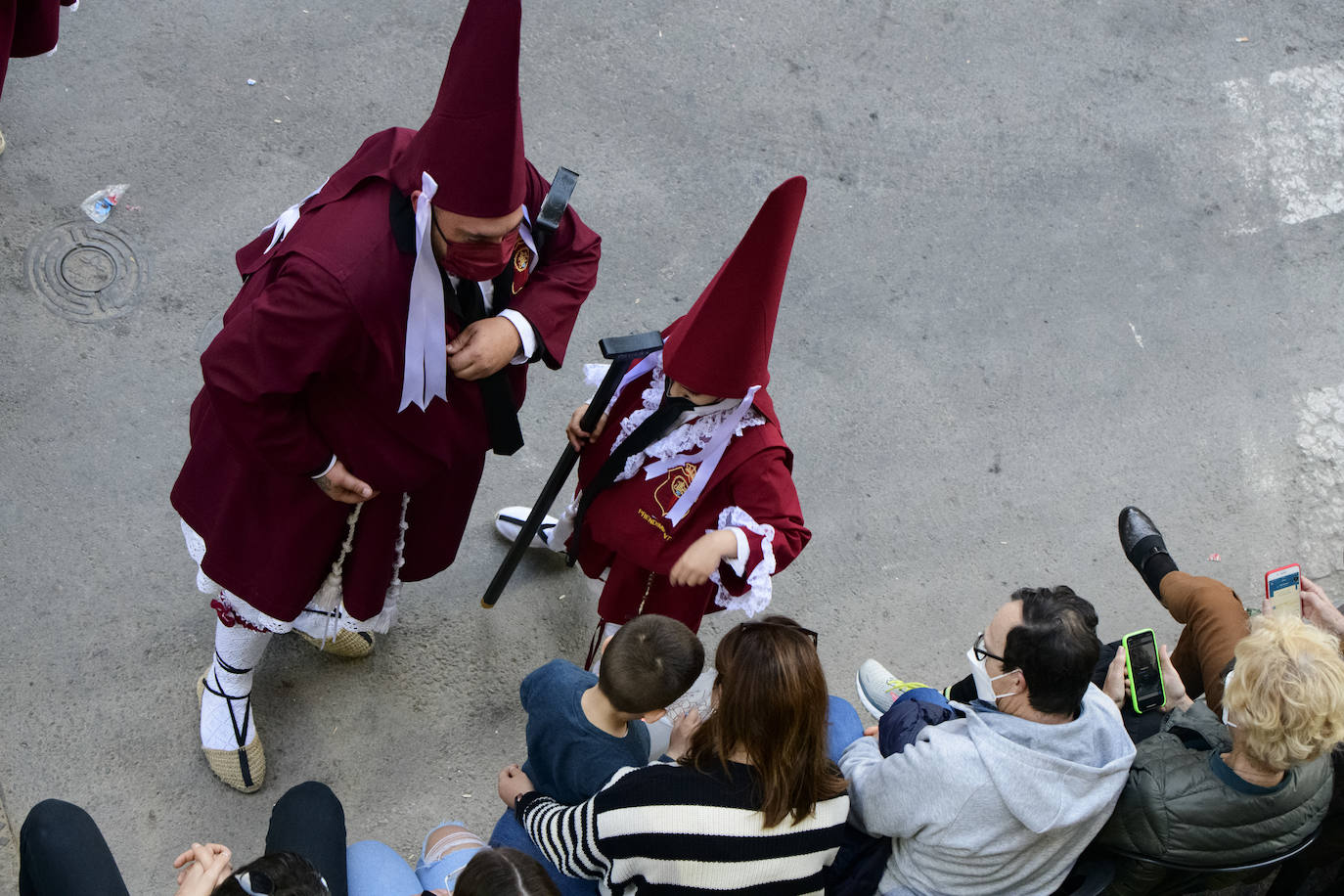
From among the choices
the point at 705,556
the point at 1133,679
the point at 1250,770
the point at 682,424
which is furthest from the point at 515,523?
the point at 1250,770

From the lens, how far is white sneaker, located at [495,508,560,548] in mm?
3842

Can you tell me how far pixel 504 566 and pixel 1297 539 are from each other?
9.96 ft

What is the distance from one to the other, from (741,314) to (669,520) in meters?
0.60

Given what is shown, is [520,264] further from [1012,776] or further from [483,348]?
[1012,776]

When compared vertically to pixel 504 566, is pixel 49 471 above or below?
below

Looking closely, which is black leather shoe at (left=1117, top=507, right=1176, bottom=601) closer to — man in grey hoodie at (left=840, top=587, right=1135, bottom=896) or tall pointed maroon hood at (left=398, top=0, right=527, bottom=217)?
man in grey hoodie at (left=840, top=587, right=1135, bottom=896)

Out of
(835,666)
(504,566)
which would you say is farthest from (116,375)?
(835,666)

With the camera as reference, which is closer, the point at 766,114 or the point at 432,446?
the point at 432,446

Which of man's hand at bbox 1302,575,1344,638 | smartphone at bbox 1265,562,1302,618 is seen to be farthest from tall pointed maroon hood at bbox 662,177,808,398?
man's hand at bbox 1302,575,1344,638

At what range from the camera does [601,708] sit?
2555mm

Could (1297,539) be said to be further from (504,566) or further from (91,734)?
(91,734)

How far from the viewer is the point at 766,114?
5031 mm

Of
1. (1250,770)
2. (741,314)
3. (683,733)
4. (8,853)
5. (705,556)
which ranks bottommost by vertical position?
(8,853)

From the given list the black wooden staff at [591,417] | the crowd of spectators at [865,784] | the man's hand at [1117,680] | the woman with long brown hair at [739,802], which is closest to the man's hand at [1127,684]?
the man's hand at [1117,680]
